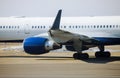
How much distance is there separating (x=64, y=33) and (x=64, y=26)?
6.14m

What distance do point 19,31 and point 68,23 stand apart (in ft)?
15.8

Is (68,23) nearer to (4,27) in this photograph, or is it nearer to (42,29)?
(42,29)

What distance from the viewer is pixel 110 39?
33.5m

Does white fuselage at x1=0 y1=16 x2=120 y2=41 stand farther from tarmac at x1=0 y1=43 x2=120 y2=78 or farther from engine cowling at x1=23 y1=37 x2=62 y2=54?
tarmac at x1=0 y1=43 x2=120 y2=78

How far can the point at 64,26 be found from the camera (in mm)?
36406

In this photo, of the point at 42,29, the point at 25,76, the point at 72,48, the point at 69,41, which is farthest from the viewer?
the point at 42,29

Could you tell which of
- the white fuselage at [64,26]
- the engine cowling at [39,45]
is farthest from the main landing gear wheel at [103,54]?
the engine cowling at [39,45]

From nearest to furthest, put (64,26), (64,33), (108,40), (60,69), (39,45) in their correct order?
(60,69)
(64,33)
(39,45)
(108,40)
(64,26)

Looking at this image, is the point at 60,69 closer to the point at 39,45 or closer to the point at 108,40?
the point at 39,45

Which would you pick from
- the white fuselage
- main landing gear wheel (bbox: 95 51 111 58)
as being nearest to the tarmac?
the white fuselage

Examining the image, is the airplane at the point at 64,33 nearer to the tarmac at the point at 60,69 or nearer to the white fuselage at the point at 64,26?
the white fuselage at the point at 64,26

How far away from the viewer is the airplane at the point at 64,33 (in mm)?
31473

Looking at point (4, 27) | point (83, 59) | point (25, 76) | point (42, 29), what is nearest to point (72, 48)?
point (83, 59)

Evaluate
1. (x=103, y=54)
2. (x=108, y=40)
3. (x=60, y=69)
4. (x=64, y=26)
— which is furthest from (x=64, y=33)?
(x=103, y=54)
